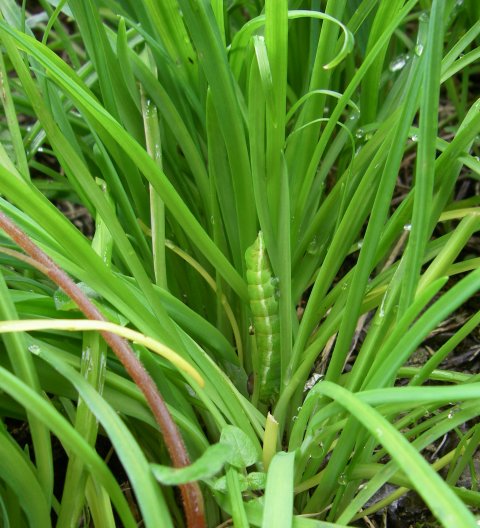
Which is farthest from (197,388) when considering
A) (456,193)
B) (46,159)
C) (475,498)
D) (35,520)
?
(46,159)

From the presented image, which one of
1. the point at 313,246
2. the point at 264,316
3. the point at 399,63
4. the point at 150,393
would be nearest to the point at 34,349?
the point at 150,393

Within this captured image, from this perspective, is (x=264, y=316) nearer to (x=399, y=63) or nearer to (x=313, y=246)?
(x=313, y=246)

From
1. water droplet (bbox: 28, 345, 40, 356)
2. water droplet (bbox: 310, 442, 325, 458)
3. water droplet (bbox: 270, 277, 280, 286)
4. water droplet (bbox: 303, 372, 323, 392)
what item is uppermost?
water droplet (bbox: 270, 277, 280, 286)

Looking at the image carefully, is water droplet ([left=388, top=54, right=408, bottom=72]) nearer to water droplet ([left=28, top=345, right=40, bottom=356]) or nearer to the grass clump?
the grass clump

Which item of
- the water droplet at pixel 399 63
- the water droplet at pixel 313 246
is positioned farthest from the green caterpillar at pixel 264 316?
the water droplet at pixel 399 63

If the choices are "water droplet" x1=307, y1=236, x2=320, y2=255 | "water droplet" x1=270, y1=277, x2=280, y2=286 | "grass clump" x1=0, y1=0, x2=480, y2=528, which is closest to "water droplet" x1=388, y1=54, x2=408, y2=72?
"grass clump" x1=0, y1=0, x2=480, y2=528

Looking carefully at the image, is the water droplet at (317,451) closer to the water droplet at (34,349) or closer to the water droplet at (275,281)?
the water droplet at (275,281)

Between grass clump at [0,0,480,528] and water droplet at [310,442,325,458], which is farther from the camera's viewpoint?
water droplet at [310,442,325,458]
